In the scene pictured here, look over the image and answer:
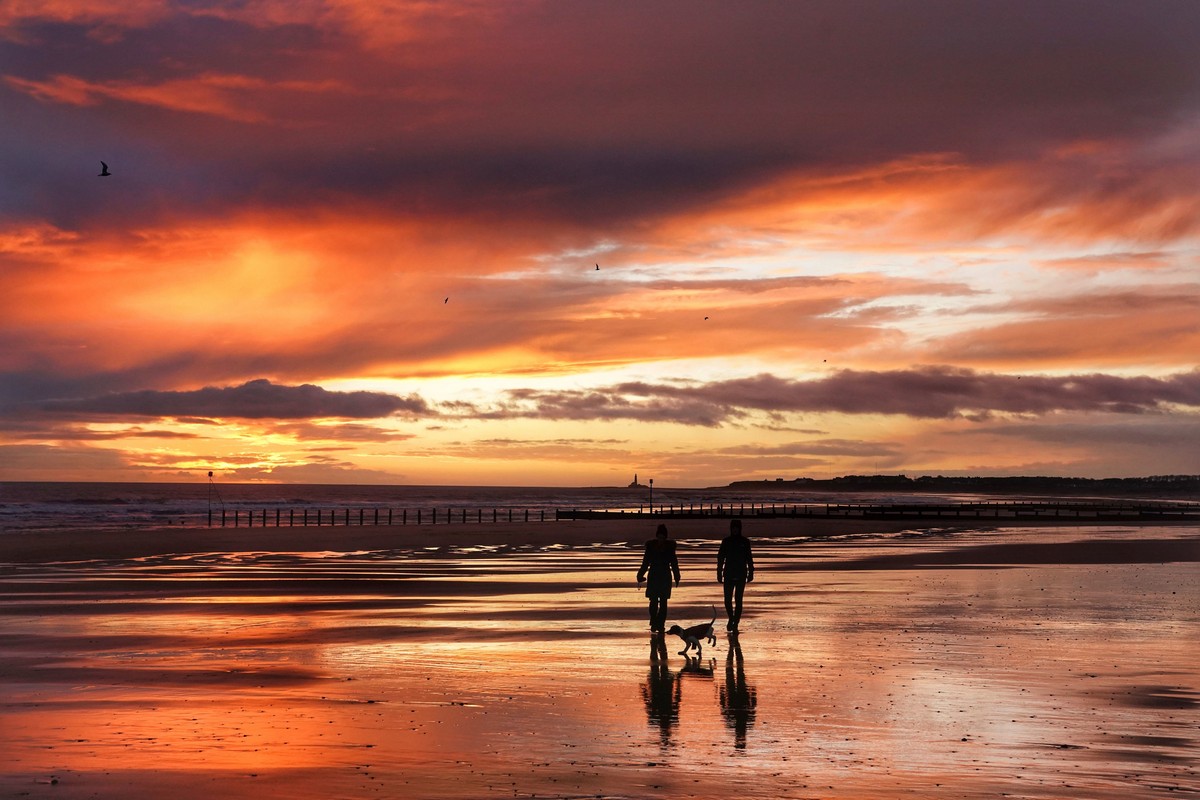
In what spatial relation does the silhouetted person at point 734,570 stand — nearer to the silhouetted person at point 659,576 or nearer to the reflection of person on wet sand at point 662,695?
the silhouetted person at point 659,576

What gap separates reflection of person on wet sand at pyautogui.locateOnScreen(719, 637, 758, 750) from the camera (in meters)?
13.0

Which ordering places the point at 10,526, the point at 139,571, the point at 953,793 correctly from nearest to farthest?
1. the point at 953,793
2. the point at 139,571
3. the point at 10,526

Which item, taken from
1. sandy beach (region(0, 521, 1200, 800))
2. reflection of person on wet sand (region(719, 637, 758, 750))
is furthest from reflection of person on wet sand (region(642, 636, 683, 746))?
reflection of person on wet sand (region(719, 637, 758, 750))

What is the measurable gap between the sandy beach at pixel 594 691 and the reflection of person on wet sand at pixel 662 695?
0.06 meters

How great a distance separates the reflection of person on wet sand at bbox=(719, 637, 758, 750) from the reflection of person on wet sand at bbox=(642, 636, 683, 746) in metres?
0.57

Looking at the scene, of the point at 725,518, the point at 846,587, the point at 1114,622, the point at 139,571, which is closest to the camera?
the point at 1114,622

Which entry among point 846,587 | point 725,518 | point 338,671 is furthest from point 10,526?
point 338,671

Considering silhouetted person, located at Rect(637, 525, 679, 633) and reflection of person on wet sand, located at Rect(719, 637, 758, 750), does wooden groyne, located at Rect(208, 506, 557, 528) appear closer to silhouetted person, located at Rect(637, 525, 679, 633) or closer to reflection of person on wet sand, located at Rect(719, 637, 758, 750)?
silhouetted person, located at Rect(637, 525, 679, 633)

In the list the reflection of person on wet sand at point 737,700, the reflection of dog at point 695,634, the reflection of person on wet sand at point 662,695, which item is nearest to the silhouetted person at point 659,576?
the reflection of person on wet sand at point 662,695

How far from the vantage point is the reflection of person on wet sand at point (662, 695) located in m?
13.3

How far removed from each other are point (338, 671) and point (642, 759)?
699 cm

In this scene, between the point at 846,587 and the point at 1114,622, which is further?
the point at 846,587

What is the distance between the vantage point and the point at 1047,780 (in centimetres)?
1066

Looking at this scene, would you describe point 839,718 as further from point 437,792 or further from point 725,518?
point 725,518
